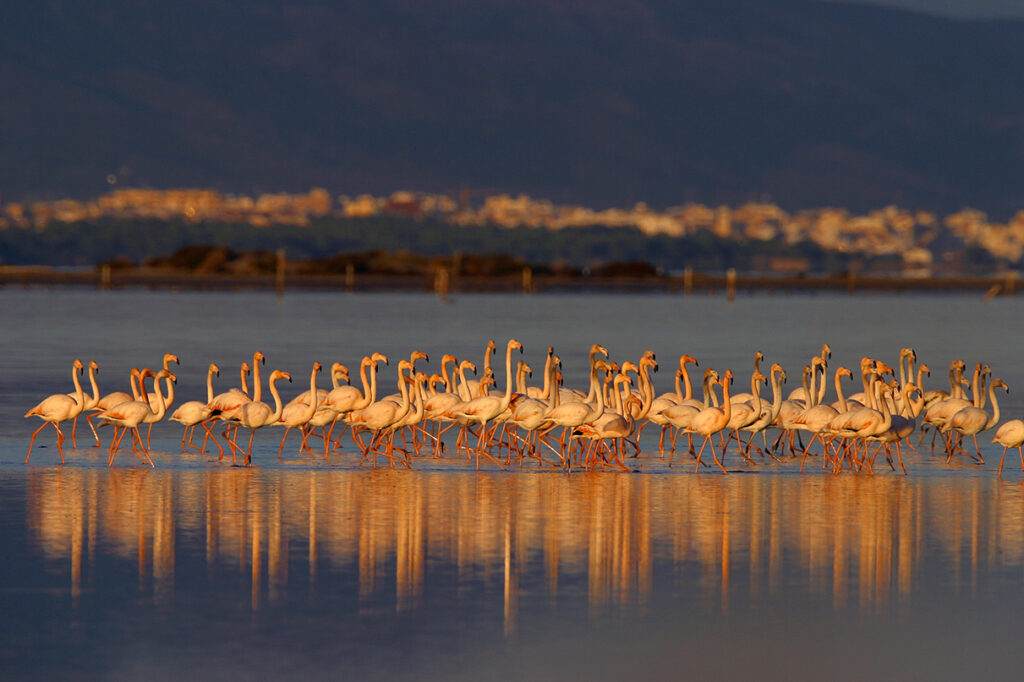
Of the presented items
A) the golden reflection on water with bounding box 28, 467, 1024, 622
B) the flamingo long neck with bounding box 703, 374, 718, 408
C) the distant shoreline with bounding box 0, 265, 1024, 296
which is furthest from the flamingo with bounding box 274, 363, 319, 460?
the distant shoreline with bounding box 0, 265, 1024, 296

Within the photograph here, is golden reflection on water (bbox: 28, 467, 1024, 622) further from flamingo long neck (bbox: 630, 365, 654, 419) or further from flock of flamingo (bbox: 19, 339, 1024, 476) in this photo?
flamingo long neck (bbox: 630, 365, 654, 419)

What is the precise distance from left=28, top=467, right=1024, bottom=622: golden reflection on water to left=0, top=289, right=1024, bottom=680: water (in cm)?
4

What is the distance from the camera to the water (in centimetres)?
1086

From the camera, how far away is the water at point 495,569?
10.9 metres

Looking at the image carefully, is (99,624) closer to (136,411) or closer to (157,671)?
(157,671)

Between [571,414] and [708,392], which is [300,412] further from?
[708,392]

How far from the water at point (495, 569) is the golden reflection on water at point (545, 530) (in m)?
0.04

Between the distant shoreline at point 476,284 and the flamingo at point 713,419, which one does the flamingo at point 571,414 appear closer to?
the flamingo at point 713,419

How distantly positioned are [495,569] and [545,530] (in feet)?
6.41

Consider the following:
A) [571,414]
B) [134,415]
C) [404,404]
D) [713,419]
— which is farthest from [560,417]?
[134,415]

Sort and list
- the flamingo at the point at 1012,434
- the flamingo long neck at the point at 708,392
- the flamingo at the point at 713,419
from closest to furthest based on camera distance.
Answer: the flamingo at the point at 1012,434 < the flamingo at the point at 713,419 < the flamingo long neck at the point at 708,392

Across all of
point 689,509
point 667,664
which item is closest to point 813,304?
point 689,509

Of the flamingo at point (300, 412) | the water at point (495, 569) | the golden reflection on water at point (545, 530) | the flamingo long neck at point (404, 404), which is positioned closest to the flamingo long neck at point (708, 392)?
the water at point (495, 569)

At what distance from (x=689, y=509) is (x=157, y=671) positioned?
7317 mm
